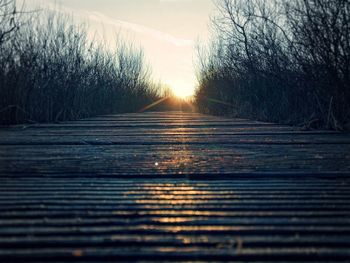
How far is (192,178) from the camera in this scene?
1396 mm

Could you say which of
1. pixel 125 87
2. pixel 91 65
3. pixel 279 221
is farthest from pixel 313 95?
pixel 125 87

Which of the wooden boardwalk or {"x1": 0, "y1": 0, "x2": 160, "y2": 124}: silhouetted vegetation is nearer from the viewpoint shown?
the wooden boardwalk

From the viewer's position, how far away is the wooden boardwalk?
69 cm

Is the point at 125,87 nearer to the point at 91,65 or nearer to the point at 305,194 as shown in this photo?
the point at 91,65

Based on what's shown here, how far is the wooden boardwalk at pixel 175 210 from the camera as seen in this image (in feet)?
2.28

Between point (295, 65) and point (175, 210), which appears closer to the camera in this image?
point (175, 210)

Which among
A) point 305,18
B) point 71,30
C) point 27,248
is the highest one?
point 71,30

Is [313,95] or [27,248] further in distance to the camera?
[313,95]

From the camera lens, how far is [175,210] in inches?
37.3

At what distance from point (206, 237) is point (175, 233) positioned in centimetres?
6

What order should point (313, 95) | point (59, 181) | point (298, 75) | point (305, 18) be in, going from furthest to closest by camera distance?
1. point (298, 75)
2. point (313, 95)
3. point (305, 18)
4. point (59, 181)

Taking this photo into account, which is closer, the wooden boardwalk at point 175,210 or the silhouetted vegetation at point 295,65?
the wooden boardwalk at point 175,210

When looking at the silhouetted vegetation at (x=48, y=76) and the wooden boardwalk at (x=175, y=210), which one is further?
the silhouetted vegetation at (x=48, y=76)

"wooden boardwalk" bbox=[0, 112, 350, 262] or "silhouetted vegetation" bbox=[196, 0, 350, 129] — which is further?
"silhouetted vegetation" bbox=[196, 0, 350, 129]
